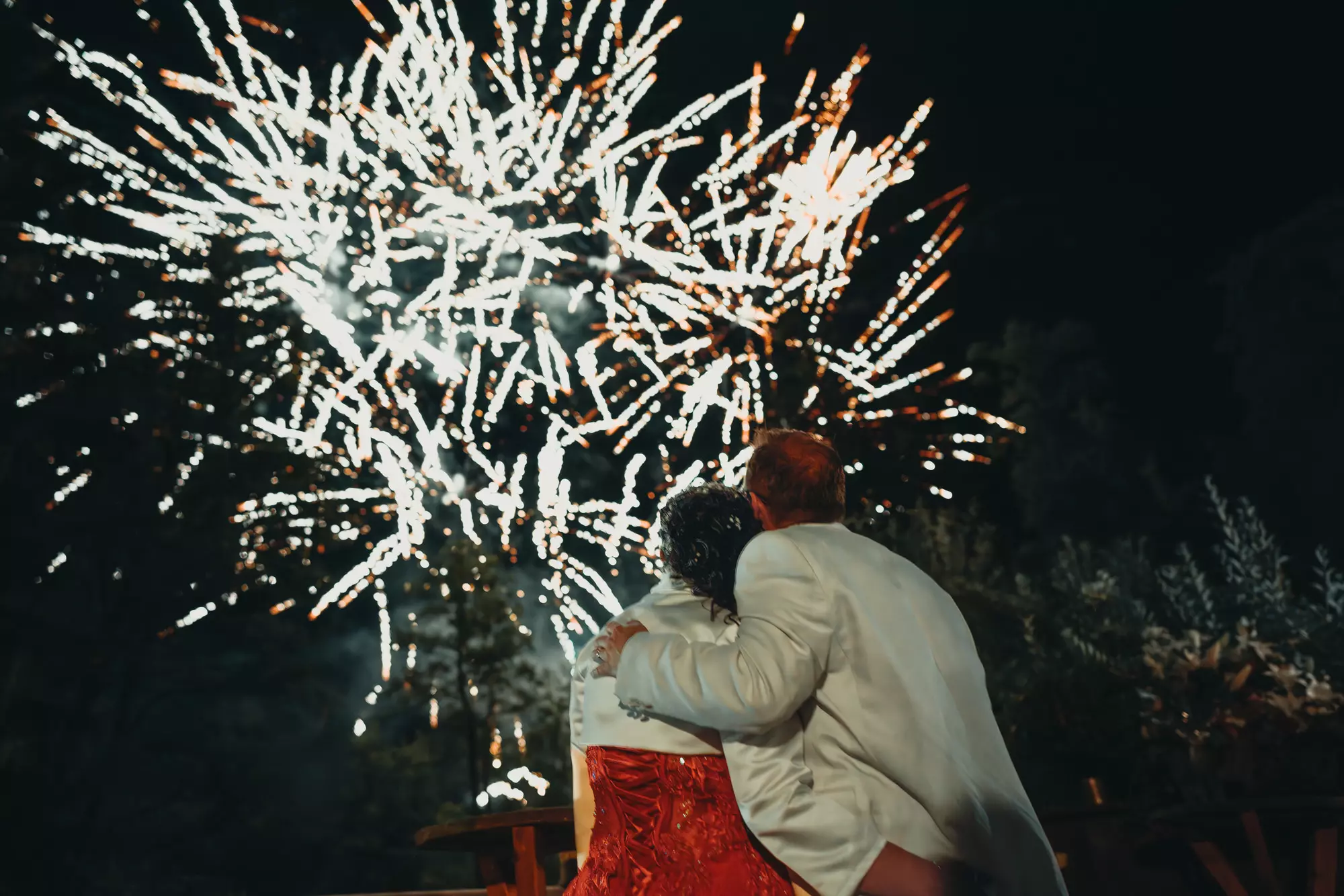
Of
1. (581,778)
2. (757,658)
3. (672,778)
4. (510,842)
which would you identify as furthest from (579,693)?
(510,842)

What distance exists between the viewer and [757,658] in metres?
2.09

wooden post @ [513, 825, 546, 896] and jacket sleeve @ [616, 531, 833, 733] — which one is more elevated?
jacket sleeve @ [616, 531, 833, 733]

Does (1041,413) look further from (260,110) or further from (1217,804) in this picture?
(1217,804)

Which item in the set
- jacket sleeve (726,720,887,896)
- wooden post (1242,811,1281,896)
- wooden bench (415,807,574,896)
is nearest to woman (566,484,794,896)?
jacket sleeve (726,720,887,896)

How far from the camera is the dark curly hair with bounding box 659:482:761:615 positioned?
250 centimetres

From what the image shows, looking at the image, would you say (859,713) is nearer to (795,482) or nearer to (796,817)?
(796,817)

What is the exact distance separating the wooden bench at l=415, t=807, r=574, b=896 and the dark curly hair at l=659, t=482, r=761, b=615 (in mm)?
934

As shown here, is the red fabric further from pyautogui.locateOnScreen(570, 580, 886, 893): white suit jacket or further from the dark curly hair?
the dark curly hair

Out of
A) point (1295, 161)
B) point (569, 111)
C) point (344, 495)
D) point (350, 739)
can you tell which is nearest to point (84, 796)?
point (350, 739)

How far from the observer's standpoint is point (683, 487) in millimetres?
2619

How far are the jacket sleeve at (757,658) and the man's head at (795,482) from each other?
5.7 inches

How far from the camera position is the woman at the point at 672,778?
233 centimetres

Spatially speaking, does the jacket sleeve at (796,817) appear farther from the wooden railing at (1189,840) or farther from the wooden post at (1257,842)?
the wooden post at (1257,842)

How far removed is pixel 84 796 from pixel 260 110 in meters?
8.21
